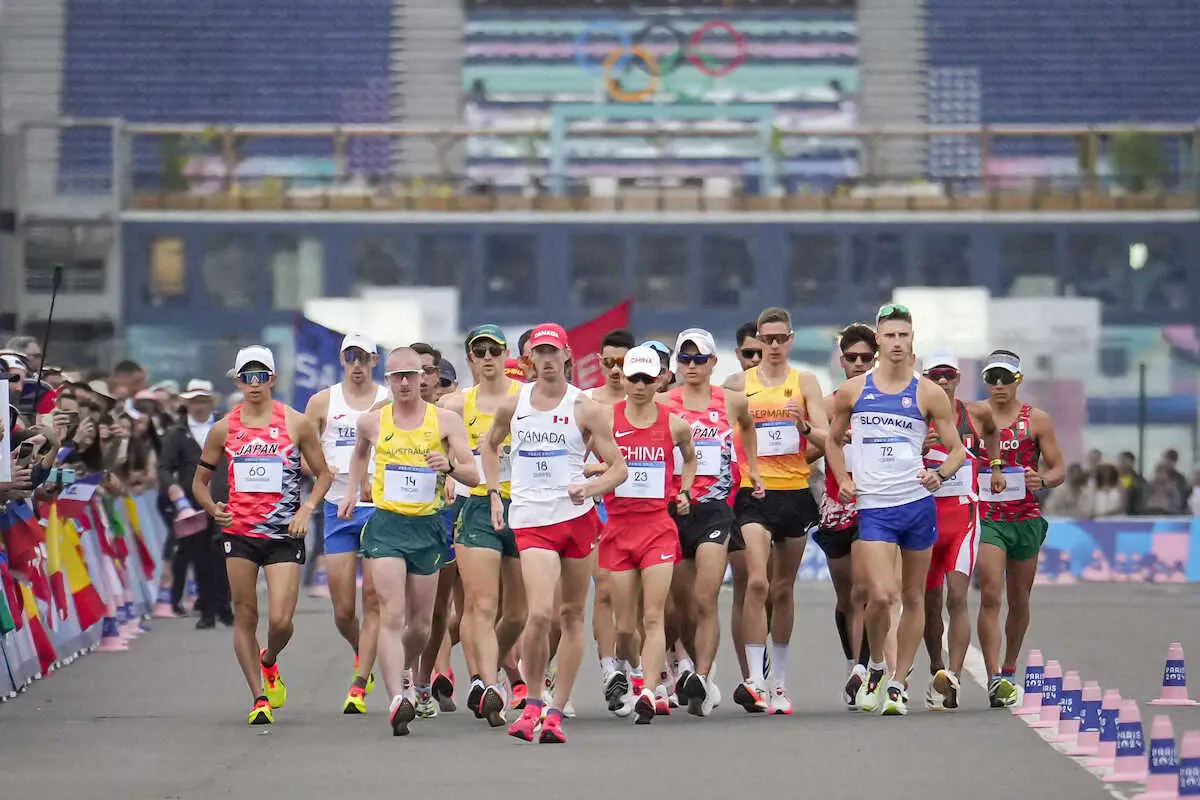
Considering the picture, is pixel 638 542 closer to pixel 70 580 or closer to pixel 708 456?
pixel 708 456

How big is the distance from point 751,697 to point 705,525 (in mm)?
968

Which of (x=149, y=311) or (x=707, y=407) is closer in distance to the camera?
(x=707, y=407)

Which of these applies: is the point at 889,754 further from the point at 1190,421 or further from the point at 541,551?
the point at 1190,421

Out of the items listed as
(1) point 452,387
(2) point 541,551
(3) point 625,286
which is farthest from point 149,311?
(2) point 541,551

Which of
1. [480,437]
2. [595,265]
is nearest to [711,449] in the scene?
[480,437]

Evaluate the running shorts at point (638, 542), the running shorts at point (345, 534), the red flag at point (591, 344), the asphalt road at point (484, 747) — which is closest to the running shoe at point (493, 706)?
the asphalt road at point (484, 747)

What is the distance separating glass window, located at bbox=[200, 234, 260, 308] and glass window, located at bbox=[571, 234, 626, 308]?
586 centimetres

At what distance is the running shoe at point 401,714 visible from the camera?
510 inches

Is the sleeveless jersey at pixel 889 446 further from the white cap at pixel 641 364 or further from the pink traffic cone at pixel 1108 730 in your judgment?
the pink traffic cone at pixel 1108 730

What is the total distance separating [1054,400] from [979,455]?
3227 centimetres

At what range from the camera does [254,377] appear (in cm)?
1422

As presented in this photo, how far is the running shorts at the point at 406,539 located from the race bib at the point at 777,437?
6.68 feet

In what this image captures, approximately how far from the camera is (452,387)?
52.2 ft

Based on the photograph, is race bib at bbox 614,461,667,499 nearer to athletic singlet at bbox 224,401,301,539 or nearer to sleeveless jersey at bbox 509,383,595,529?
sleeveless jersey at bbox 509,383,595,529
